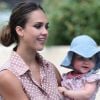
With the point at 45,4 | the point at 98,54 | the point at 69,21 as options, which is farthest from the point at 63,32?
the point at 98,54

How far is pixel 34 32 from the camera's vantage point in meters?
3.61

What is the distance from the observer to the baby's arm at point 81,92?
12.3ft

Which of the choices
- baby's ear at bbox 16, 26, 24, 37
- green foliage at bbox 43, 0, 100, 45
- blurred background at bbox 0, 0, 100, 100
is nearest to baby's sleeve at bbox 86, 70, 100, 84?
baby's ear at bbox 16, 26, 24, 37

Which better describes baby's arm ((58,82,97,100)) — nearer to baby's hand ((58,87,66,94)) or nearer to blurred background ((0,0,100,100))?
baby's hand ((58,87,66,94))

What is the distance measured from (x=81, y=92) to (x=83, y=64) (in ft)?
0.77

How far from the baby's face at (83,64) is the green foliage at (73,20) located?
5.23 m

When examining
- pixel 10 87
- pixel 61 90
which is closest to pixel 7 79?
pixel 10 87

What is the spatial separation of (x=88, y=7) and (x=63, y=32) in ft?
2.21

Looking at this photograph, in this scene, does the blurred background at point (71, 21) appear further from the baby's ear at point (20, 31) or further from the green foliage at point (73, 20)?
the baby's ear at point (20, 31)

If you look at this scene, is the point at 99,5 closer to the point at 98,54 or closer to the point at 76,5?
the point at 76,5

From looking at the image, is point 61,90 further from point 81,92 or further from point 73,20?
point 73,20

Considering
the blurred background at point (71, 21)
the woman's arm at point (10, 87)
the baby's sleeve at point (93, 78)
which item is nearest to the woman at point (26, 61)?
the woman's arm at point (10, 87)

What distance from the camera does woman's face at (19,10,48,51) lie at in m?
3.60

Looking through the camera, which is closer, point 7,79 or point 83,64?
point 7,79
